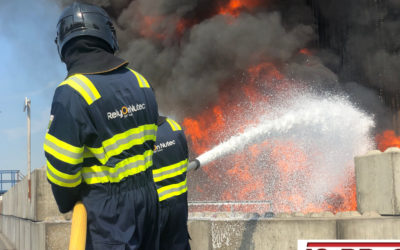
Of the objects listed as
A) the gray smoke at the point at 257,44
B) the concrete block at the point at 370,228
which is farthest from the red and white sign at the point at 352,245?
the gray smoke at the point at 257,44

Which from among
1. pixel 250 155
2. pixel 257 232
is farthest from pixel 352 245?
pixel 250 155

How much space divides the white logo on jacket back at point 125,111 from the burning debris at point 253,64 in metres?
17.5

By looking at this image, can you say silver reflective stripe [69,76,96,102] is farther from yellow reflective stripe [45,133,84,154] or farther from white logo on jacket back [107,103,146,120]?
yellow reflective stripe [45,133,84,154]

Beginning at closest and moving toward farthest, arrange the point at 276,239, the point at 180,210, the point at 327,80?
the point at 180,210, the point at 276,239, the point at 327,80

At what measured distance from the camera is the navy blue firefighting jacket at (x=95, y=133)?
2.45 meters

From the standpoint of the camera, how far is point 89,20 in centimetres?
280

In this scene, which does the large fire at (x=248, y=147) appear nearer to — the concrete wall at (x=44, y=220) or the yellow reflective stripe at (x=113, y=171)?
the concrete wall at (x=44, y=220)

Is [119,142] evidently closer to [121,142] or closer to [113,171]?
[121,142]

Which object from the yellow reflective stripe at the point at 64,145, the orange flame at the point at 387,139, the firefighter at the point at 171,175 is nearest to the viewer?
the yellow reflective stripe at the point at 64,145

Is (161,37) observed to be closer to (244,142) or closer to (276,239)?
(244,142)

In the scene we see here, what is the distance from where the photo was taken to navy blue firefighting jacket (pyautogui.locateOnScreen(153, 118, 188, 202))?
5504 millimetres

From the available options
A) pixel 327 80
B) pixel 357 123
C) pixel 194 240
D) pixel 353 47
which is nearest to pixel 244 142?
pixel 194 240

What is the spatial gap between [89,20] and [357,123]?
1779cm

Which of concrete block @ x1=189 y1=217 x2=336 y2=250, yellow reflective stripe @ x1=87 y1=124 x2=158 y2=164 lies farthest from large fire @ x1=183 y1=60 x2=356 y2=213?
yellow reflective stripe @ x1=87 y1=124 x2=158 y2=164
